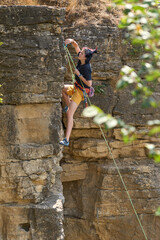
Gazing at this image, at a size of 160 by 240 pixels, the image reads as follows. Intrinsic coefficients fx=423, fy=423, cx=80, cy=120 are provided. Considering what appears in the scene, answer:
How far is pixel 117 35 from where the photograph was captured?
8820 millimetres

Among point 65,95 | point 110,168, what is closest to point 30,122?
point 65,95

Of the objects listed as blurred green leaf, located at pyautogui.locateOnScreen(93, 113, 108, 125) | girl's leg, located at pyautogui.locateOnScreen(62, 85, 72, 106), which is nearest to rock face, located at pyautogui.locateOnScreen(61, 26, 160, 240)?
girl's leg, located at pyautogui.locateOnScreen(62, 85, 72, 106)

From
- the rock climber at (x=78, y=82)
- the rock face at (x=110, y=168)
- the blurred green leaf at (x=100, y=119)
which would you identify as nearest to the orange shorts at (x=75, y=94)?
the rock climber at (x=78, y=82)

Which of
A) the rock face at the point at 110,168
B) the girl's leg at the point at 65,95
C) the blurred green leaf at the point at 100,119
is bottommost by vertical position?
the rock face at the point at 110,168

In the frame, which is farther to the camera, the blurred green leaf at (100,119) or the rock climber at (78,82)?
the rock climber at (78,82)

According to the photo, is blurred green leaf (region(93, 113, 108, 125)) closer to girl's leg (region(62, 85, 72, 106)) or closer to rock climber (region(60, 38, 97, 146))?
rock climber (region(60, 38, 97, 146))

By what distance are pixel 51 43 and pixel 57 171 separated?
7.08ft

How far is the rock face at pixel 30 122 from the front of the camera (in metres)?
6.64

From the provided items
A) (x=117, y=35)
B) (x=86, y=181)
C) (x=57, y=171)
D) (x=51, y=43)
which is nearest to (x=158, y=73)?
(x=51, y=43)

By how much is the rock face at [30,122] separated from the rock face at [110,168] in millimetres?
2044

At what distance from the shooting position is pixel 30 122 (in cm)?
691

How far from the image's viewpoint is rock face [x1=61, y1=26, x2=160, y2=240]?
898 centimetres

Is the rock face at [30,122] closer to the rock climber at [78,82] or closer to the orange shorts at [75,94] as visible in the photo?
the rock climber at [78,82]

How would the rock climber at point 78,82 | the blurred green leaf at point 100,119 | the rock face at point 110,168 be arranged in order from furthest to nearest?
the rock face at point 110,168 → the rock climber at point 78,82 → the blurred green leaf at point 100,119
